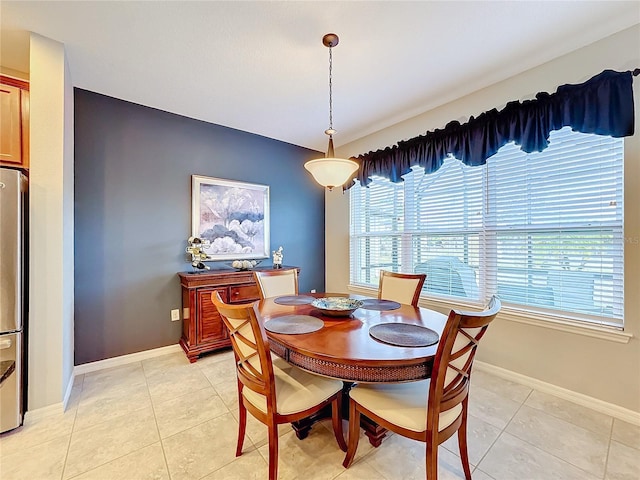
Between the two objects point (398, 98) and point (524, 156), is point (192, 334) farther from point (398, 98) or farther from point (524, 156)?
point (524, 156)

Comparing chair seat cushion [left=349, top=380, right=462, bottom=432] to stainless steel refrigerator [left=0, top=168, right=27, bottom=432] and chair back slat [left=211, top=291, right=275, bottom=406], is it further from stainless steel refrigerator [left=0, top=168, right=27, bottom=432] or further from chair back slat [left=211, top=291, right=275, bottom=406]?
stainless steel refrigerator [left=0, top=168, right=27, bottom=432]

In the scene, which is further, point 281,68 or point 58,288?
point 281,68

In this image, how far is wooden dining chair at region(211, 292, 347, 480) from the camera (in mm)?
1266

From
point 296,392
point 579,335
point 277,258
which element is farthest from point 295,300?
point 579,335

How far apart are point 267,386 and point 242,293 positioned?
6.20 ft

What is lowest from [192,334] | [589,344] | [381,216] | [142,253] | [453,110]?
[192,334]

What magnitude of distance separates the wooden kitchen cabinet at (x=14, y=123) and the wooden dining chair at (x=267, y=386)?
1957 mm

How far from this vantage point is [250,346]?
4.38ft

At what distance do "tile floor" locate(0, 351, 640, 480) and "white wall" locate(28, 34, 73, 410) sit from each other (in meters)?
0.33

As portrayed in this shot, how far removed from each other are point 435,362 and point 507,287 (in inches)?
71.1

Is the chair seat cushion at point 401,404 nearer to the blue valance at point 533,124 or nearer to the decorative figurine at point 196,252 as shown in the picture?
the blue valance at point 533,124

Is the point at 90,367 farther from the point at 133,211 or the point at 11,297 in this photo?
the point at 133,211

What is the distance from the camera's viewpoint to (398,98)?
281 cm

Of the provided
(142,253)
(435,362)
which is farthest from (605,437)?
(142,253)
